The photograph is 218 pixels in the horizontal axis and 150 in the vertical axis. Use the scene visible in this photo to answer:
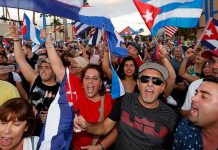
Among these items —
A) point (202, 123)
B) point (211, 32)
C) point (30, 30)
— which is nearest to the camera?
point (202, 123)

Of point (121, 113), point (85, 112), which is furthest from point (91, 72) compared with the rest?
point (121, 113)

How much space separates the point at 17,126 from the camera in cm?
257

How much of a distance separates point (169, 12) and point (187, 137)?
2672mm

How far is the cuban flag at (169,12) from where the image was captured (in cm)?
466

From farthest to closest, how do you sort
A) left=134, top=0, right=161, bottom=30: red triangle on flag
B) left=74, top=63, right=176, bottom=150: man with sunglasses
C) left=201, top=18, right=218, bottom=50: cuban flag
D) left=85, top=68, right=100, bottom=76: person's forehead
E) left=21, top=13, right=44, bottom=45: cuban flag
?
left=21, top=13, right=44, bottom=45: cuban flag, left=201, top=18, right=218, bottom=50: cuban flag, left=134, top=0, right=161, bottom=30: red triangle on flag, left=85, top=68, right=100, bottom=76: person's forehead, left=74, top=63, right=176, bottom=150: man with sunglasses

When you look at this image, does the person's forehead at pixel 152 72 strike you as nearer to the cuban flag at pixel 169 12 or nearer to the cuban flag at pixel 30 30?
the cuban flag at pixel 169 12

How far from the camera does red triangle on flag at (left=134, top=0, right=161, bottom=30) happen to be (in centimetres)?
463

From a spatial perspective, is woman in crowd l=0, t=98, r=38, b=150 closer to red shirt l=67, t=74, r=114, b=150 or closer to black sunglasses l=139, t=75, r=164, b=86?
red shirt l=67, t=74, r=114, b=150

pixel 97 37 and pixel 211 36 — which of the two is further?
pixel 97 37

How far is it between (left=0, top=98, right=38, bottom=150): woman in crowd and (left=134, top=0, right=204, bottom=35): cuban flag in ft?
8.74

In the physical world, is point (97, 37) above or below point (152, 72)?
above

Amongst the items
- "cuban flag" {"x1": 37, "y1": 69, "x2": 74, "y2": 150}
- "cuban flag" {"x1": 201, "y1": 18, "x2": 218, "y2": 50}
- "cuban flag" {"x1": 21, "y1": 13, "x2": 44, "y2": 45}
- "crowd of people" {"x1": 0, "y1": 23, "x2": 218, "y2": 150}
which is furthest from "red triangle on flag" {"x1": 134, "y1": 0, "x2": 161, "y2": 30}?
"cuban flag" {"x1": 21, "y1": 13, "x2": 44, "y2": 45}

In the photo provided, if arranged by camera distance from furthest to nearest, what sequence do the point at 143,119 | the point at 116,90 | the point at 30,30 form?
the point at 30,30 → the point at 116,90 → the point at 143,119

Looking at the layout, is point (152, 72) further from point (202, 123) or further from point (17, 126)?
point (17, 126)
